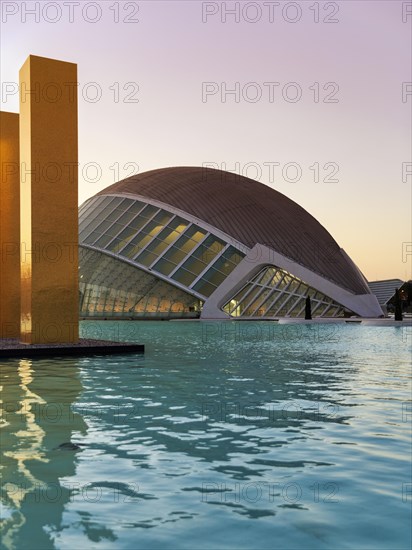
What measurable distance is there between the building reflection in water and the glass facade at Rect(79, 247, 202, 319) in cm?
3967

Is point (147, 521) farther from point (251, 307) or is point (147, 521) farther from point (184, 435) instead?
point (251, 307)

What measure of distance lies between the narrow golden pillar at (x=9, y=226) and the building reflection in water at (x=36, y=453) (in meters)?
11.4

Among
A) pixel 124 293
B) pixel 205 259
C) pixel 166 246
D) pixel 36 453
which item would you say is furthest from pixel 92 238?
pixel 36 453

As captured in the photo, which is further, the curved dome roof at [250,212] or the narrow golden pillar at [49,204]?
the curved dome roof at [250,212]

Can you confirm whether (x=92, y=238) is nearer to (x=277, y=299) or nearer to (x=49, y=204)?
(x=277, y=299)

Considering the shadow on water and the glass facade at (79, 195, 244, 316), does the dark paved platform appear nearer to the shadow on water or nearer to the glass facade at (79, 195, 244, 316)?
the shadow on water

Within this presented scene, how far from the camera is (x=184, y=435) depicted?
792 centimetres

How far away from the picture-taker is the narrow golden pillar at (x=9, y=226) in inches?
951

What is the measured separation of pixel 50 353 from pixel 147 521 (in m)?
13.7

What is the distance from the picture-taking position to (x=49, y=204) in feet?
66.9

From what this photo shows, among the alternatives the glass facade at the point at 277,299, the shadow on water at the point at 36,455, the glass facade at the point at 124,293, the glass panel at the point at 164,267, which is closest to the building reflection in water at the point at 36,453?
the shadow on water at the point at 36,455

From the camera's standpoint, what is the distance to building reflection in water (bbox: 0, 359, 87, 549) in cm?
497

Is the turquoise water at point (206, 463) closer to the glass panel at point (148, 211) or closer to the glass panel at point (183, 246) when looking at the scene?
the glass panel at point (183, 246)

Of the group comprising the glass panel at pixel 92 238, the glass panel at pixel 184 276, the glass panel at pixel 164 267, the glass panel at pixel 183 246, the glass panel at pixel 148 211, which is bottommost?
the glass panel at pixel 184 276
